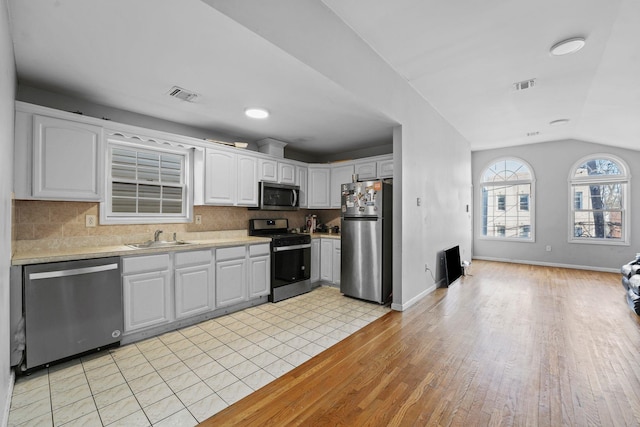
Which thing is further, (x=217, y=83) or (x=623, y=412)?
(x=217, y=83)

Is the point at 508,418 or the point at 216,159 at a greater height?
the point at 216,159

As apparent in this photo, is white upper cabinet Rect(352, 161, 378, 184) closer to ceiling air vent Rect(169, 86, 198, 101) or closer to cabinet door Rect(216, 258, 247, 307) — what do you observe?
cabinet door Rect(216, 258, 247, 307)

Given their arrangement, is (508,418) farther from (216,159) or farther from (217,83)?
(216,159)

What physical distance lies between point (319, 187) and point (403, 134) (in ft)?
6.28

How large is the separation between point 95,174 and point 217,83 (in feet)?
4.91

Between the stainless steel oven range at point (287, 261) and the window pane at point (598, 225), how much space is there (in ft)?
20.3

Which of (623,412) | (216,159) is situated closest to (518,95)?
(623,412)

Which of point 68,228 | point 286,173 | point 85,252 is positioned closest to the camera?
point 85,252

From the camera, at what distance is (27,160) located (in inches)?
93.3

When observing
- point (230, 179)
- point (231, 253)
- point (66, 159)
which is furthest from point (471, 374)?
point (66, 159)

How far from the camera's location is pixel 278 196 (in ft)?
14.7

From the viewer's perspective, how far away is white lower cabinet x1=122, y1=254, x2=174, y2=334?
2.63 meters

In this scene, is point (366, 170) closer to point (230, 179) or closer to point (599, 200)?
point (230, 179)

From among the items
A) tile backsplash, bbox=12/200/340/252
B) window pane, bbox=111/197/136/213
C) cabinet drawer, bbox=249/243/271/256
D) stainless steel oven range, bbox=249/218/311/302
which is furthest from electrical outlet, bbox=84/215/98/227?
stainless steel oven range, bbox=249/218/311/302
